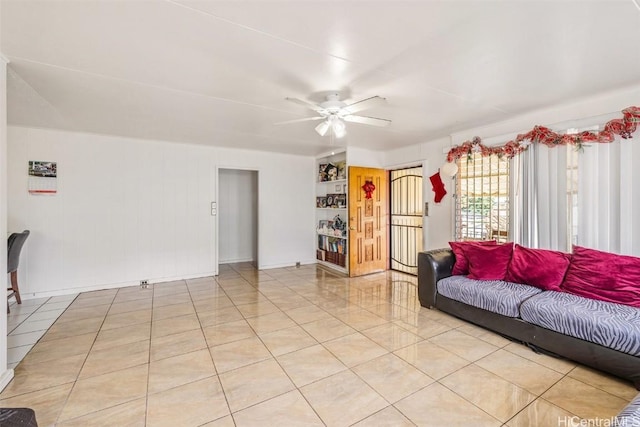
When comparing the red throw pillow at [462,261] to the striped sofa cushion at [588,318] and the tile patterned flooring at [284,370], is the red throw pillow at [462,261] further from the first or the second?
the striped sofa cushion at [588,318]

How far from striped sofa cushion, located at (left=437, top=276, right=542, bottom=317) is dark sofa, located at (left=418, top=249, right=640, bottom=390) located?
5 centimetres

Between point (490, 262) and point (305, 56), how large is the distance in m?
2.94

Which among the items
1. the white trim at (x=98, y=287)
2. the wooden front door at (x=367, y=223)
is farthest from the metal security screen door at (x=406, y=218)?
the white trim at (x=98, y=287)

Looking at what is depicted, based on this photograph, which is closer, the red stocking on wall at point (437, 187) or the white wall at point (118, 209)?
the white wall at point (118, 209)

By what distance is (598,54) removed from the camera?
2088 mm

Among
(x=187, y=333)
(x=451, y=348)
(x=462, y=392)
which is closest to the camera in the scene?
(x=462, y=392)

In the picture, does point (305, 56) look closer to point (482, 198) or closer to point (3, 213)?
point (3, 213)

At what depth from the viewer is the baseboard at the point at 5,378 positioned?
2010 millimetres

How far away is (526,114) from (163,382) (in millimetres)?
4541

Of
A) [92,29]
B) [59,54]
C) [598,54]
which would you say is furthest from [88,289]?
[598,54]

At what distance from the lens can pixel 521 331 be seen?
103 inches

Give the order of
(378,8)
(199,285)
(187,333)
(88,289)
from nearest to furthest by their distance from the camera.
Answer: (378,8), (187,333), (88,289), (199,285)

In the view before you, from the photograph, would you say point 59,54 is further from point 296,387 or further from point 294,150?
point 294,150

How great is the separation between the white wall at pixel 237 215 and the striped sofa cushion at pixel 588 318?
16.9 feet
